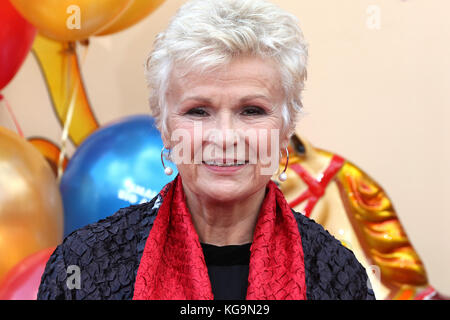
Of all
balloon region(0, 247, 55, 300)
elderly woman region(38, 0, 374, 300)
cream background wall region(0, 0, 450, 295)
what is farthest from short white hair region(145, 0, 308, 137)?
cream background wall region(0, 0, 450, 295)

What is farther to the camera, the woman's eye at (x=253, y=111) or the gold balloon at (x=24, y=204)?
the gold balloon at (x=24, y=204)

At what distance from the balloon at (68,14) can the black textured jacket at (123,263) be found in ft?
2.75

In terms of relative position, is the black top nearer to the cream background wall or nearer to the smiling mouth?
the smiling mouth

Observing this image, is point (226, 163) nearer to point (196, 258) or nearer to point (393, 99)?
point (196, 258)

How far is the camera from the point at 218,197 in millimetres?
957

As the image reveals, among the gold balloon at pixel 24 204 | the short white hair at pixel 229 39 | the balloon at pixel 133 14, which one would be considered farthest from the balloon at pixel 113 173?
the short white hair at pixel 229 39

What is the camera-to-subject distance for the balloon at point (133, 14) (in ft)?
6.37

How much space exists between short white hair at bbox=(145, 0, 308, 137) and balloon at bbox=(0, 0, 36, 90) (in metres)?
0.97

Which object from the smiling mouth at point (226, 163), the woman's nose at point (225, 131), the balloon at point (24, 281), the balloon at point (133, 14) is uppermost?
the balloon at point (133, 14)

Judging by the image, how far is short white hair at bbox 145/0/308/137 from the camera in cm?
91

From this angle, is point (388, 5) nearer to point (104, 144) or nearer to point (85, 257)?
point (104, 144)

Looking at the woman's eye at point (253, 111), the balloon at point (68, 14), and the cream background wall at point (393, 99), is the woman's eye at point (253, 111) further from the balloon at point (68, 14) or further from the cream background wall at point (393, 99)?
the cream background wall at point (393, 99)

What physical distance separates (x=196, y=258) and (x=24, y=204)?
85 centimetres

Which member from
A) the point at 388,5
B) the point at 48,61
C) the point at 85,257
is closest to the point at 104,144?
the point at 48,61
